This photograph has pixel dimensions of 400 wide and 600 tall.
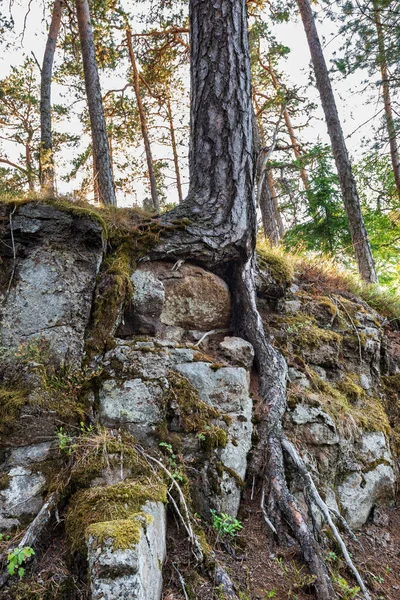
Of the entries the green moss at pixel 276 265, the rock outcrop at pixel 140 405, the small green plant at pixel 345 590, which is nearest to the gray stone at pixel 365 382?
the rock outcrop at pixel 140 405

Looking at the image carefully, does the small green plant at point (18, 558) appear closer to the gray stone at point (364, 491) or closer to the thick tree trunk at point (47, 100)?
the gray stone at point (364, 491)

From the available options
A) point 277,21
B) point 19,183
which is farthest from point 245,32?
point 19,183

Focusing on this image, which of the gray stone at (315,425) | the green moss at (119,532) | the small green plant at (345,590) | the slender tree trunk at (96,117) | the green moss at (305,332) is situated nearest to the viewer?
the green moss at (119,532)

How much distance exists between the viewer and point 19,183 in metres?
12.0

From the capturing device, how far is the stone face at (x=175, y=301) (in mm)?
3412

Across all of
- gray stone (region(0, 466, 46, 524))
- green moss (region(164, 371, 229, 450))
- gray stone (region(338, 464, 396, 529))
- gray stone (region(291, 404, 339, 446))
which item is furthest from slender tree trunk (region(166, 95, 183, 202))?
gray stone (region(0, 466, 46, 524))

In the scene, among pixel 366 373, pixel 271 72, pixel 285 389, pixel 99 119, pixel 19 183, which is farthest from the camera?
pixel 19 183

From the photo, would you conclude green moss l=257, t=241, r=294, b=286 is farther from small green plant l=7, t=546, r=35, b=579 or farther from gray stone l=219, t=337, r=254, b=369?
small green plant l=7, t=546, r=35, b=579

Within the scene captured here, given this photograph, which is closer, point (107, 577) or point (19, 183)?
point (107, 577)

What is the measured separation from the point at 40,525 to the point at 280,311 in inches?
128

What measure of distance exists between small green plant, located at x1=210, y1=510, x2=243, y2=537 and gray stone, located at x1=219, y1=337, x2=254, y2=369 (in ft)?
4.46

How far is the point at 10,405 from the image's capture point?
2.48 metres

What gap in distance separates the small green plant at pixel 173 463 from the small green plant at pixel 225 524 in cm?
34

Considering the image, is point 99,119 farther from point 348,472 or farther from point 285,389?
point 348,472
